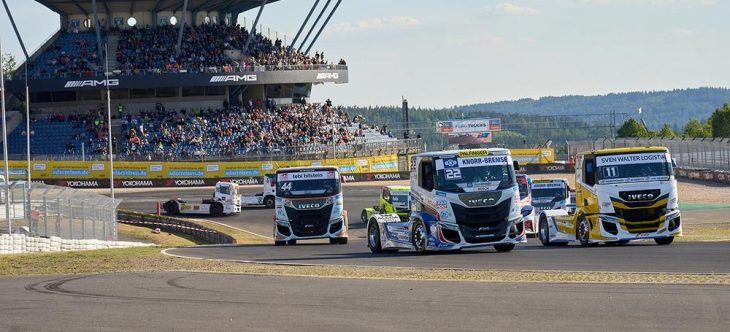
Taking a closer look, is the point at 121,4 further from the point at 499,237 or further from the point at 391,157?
the point at 499,237

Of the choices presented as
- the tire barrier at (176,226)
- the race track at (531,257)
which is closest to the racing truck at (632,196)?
the race track at (531,257)

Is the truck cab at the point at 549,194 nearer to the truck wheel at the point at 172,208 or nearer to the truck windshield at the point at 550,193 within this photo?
the truck windshield at the point at 550,193

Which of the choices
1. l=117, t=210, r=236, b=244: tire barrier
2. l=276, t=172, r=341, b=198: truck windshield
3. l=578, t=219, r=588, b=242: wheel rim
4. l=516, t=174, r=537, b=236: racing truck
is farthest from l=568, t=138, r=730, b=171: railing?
l=578, t=219, r=588, b=242: wheel rim

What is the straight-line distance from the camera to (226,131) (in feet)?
291

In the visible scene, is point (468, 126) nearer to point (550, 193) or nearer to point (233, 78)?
point (233, 78)

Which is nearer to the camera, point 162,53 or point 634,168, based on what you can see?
point 634,168

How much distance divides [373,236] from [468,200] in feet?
14.6

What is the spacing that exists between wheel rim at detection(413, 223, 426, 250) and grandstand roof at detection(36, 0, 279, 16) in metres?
69.8

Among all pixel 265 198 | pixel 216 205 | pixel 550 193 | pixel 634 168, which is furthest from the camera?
pixel 265 198

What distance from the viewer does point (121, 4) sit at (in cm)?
9519

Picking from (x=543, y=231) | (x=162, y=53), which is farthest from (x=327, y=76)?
(x=543, y=231)

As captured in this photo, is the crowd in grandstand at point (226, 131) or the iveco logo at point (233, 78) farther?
the iveco logo at point (233, 78)

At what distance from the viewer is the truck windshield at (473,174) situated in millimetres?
27125

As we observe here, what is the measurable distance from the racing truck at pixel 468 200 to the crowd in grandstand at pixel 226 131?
5694 centimetres
